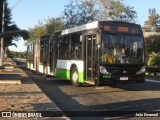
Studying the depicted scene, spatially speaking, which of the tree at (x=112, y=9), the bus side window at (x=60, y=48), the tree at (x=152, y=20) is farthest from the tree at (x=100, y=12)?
the tree at (x=152, y=20)

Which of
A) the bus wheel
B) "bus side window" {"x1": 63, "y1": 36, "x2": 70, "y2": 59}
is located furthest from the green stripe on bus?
"bus side window" {"x1": 63, "y1": 36, "x2": 70, "y2": 59}

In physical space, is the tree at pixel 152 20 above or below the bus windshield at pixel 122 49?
above

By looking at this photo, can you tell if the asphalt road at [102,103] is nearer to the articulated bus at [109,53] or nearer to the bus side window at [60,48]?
the articulated bus at [109,53]

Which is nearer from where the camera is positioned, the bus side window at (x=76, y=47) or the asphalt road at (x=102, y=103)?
the asphalt road at (x=102, y=103)

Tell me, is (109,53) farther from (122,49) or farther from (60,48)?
(60,48)

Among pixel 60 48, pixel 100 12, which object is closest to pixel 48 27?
pixel 100 12

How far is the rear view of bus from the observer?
17.1 meters

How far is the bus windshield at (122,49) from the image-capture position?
1719 centimetres

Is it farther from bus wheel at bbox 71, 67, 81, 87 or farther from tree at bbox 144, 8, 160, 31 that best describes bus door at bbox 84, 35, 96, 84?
tree at bbox 144, 8, 160, 31

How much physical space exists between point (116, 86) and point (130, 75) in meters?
2.72

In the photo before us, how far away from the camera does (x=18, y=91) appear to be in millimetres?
15953

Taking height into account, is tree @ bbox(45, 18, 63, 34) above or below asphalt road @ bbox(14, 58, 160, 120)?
above

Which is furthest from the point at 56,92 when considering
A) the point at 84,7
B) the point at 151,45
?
the point at 84,7

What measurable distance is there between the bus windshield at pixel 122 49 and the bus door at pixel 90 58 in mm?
694
